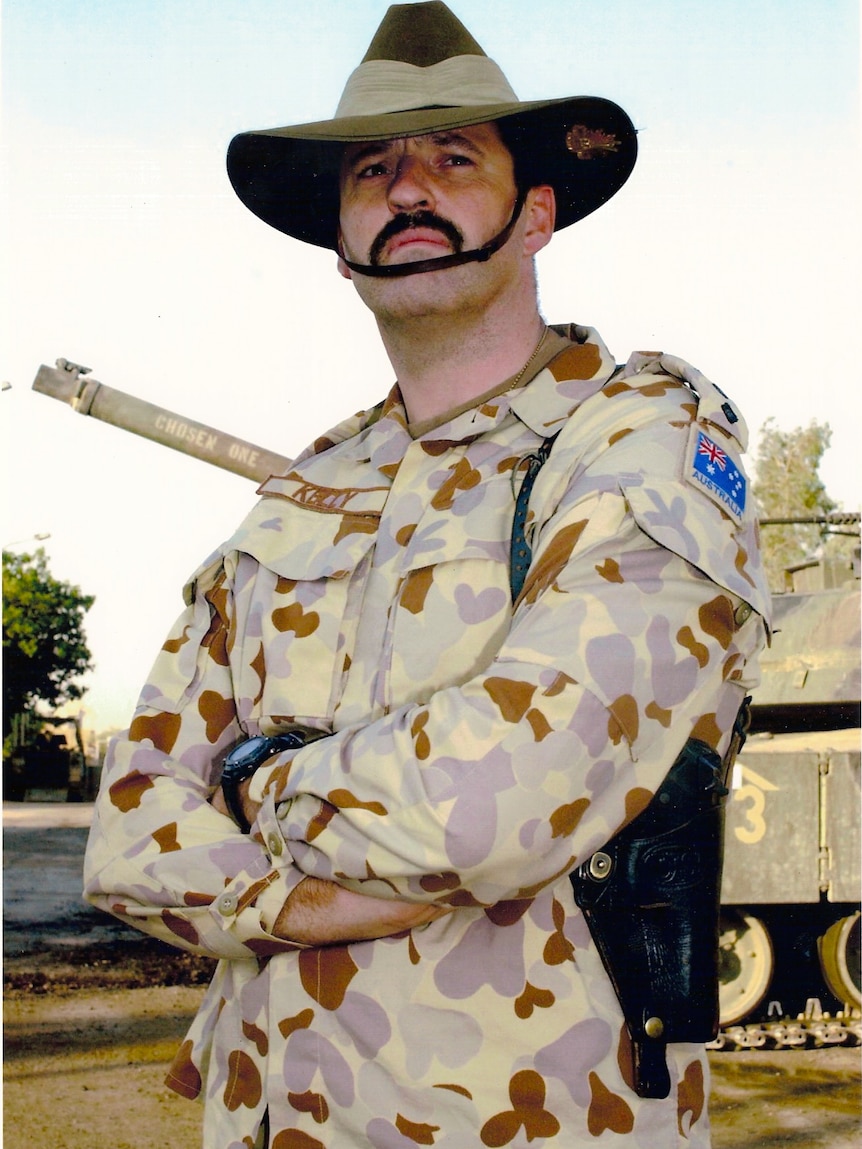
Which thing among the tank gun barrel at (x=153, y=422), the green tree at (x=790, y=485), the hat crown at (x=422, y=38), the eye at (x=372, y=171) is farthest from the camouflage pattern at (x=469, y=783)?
the green tree at (x=790, y=485)

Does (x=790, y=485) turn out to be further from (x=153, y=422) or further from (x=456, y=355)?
(x=456, y=355)

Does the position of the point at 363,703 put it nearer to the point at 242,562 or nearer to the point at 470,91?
the point at 242,562

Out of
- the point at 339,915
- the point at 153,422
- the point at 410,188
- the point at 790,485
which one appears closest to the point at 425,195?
the point at 410,188

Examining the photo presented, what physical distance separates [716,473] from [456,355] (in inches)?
23.9

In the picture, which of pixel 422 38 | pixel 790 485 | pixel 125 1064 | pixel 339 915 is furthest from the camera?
pixel 790 485

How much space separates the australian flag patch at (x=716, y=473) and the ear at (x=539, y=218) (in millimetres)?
676

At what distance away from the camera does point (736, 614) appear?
212cm

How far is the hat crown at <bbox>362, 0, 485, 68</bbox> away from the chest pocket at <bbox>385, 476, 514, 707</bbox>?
0.94 metres

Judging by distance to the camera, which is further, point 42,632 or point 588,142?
point 42,632

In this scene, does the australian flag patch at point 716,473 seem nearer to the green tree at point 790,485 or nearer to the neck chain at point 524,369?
the neck chain at point 524,369

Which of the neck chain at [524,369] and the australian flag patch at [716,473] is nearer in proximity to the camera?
the australian flag patch at [716,473]

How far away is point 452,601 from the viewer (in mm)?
2271

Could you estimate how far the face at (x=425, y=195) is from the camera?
248cm

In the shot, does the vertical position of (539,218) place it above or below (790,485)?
below
